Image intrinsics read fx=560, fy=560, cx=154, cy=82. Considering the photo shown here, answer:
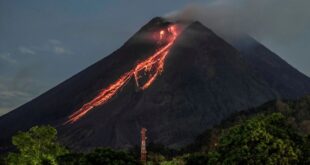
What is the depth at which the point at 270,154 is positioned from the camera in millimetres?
29750

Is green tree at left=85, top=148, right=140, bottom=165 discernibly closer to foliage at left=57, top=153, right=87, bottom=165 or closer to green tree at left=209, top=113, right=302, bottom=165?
foliage at left=57, top=153, right=87, bottom=165

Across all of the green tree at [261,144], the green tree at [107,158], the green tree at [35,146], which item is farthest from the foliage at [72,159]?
the green tree at [35,146]

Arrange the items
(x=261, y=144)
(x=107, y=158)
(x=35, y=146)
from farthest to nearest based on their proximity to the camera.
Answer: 1. (x=35, y=146)
2. (x=107, y=158)
3. (x=261, y=144)

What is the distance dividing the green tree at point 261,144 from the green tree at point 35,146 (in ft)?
54.8

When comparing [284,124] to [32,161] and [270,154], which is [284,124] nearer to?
[270,154]

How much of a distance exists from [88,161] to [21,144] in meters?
14.6

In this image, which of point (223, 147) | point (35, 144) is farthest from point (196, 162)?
point (223, 147)

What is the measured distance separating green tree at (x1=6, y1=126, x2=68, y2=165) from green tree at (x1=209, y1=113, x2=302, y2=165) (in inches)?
658

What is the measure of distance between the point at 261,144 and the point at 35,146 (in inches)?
813

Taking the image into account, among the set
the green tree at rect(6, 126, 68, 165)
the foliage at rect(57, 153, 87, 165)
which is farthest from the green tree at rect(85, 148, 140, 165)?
the green tree at rect(6, 126, 68, 165)

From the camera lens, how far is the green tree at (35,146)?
43.0m

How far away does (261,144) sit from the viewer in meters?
29.6

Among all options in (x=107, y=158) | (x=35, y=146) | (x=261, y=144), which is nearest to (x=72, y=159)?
(x=107, y=158)

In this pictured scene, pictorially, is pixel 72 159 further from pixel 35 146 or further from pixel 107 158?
pixel 35 146
